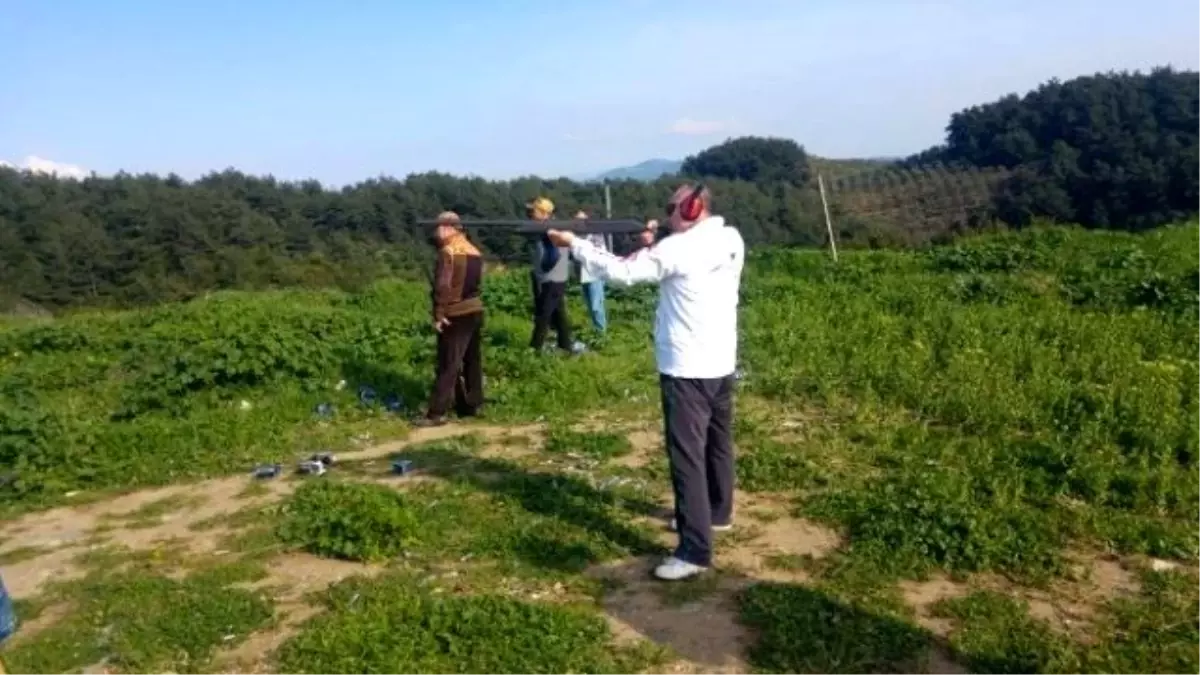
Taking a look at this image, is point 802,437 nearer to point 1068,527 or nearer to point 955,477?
point 955,477

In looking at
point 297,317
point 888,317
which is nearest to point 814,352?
point 888,317

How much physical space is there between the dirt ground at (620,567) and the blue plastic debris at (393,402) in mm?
1303

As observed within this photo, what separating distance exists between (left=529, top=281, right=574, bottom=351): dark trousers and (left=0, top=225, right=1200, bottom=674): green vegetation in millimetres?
454

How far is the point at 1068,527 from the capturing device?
533 centimetres

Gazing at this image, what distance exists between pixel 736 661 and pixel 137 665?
2624 mm

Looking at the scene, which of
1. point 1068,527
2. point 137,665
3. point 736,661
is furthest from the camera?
point 1068,527

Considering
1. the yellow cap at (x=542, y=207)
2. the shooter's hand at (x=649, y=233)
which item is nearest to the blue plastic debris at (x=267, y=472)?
the yellow cap at (x=542, y=207)

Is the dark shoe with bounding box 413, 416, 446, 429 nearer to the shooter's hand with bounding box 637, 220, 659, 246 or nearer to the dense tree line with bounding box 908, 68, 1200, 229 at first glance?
the shooter's hand with bounding box 637, 220, 659, 246

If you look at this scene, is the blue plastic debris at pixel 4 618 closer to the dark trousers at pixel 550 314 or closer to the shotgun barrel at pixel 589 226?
the shotgun barrel at pixel 589 226

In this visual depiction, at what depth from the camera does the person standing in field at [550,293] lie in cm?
1056

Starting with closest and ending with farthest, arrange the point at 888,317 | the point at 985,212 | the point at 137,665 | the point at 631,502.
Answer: the point at 137,665 → the point at 631,502 → the point at 888,317 → the point at 985,212

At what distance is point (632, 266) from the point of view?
4855 millimetres

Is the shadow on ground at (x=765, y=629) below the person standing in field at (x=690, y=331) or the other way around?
below

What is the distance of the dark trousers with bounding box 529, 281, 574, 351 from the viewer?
1056 centimetres
